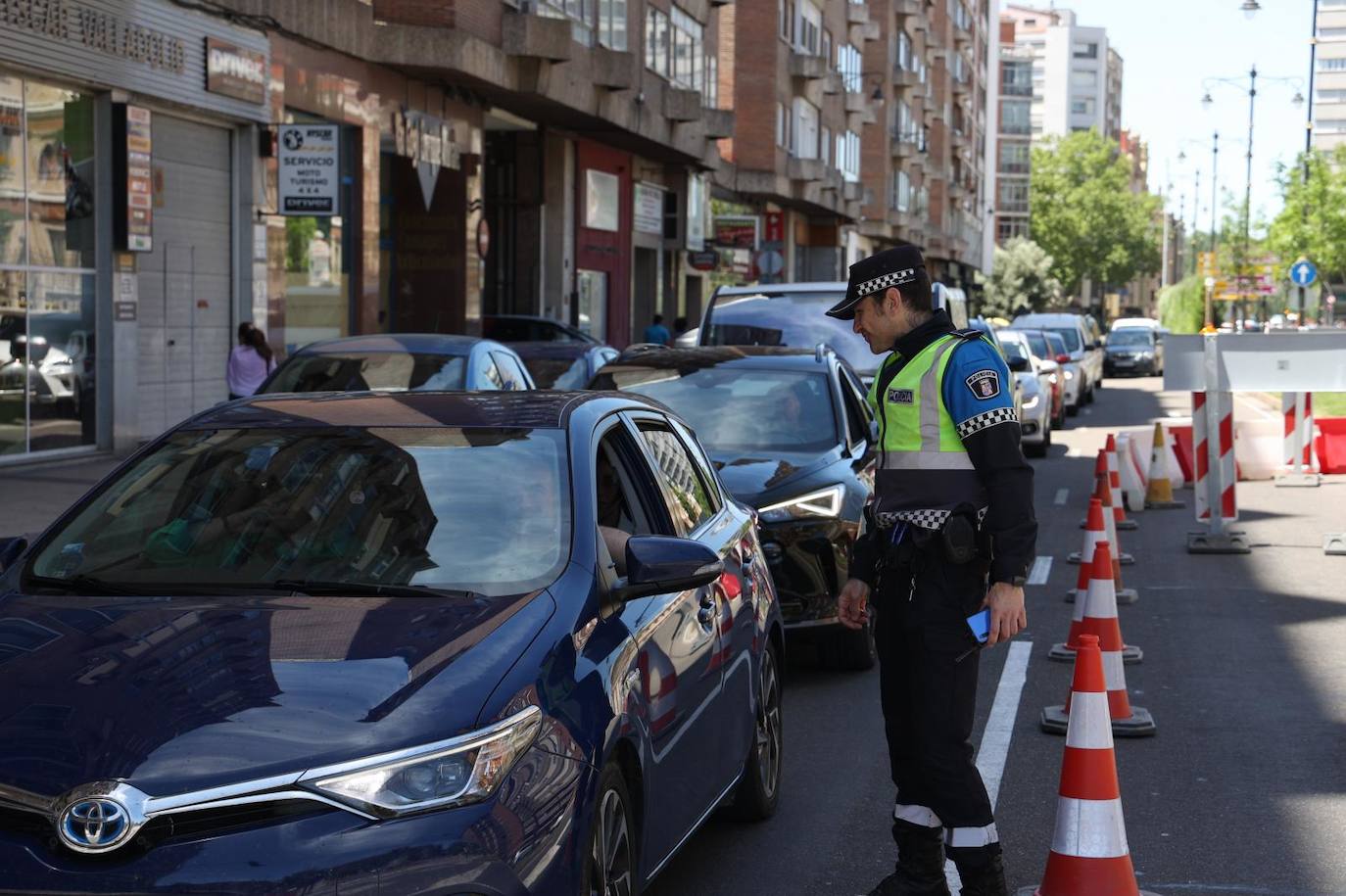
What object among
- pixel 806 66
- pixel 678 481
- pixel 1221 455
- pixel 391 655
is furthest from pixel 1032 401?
pixel 806 66

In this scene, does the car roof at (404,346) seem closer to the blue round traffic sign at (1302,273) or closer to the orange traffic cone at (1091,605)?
the orange traffic cone at (1091,605)

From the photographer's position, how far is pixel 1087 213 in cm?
Result: 13738

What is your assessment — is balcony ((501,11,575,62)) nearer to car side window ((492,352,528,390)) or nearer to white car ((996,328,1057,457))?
white car ((996,328,1057,457))

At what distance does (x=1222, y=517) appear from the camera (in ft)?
49.2

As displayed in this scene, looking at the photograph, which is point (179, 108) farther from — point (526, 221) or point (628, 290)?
point (628, 290)

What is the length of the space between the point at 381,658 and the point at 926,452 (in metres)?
1.74

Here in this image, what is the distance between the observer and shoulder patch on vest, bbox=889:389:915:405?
4.98 meters

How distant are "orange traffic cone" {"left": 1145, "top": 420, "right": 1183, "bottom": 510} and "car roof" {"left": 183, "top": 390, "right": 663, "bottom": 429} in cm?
1367

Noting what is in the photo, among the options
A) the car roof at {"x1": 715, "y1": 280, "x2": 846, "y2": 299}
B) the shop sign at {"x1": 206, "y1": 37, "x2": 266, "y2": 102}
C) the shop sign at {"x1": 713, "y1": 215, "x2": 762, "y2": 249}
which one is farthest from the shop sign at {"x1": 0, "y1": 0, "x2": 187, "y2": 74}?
the shop sign at {"x1": 713, "y1": 215, "x2": 762, "y2": 249}

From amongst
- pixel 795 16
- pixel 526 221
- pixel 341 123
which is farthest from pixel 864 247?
pixel 341 123

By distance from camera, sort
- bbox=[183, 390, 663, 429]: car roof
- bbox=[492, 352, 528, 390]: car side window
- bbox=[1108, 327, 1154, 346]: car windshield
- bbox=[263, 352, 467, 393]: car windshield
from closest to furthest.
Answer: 1. bbox=[183, 390, 663, 429]: car roof
2. bbox=[263, 352, 467, 393]: car windshield
3. bbox=[492, 352, 528, 390]: car side window
4. bbox=[1108, 327, 1154, 346]: car windshield

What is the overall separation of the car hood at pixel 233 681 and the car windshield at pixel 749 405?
18.9ft

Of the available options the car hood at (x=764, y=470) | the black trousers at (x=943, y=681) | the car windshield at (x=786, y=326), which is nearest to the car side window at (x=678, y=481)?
the black trousers at (x=943, y=681)

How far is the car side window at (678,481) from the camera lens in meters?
5.69
